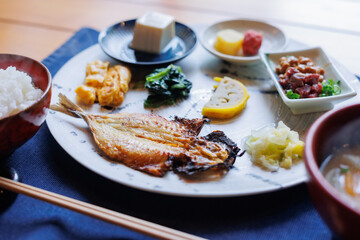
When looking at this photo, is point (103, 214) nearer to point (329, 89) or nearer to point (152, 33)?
point (329, 89)

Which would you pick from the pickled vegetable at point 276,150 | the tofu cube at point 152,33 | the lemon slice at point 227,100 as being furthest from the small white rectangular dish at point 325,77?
the tofu cube at point 152,33

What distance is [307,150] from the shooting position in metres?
1.39

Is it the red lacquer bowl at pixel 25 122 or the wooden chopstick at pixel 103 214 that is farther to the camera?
the red lacquer bowl at pixel 25 122

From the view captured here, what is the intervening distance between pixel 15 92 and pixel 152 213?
0.99m

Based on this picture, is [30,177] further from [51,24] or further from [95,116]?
[51,24]

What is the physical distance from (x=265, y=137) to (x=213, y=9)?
2442 millimetres

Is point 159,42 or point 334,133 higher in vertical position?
point 334,133

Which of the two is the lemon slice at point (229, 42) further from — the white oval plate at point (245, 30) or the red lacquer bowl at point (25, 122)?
the red lacquer bowl at point (25, 122)

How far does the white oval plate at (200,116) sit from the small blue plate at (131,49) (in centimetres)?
9

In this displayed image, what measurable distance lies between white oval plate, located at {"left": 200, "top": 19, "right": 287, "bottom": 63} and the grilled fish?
1.06 meters

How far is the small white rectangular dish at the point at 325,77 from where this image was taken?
2287 mm

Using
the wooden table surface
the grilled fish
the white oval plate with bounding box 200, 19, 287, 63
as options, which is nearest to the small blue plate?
the white oval plate with bounding box 200, 19, 287, 63

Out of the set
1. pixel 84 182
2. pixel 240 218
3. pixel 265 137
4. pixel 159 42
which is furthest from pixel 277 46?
pixel 84 182

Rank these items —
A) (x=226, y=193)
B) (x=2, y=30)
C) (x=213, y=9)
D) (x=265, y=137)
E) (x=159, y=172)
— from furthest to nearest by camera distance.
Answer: (x=213, y=9)
(x=2, y=30)
(x=265, y=137)
(x=159, y=172)
(x=226, y=193)
